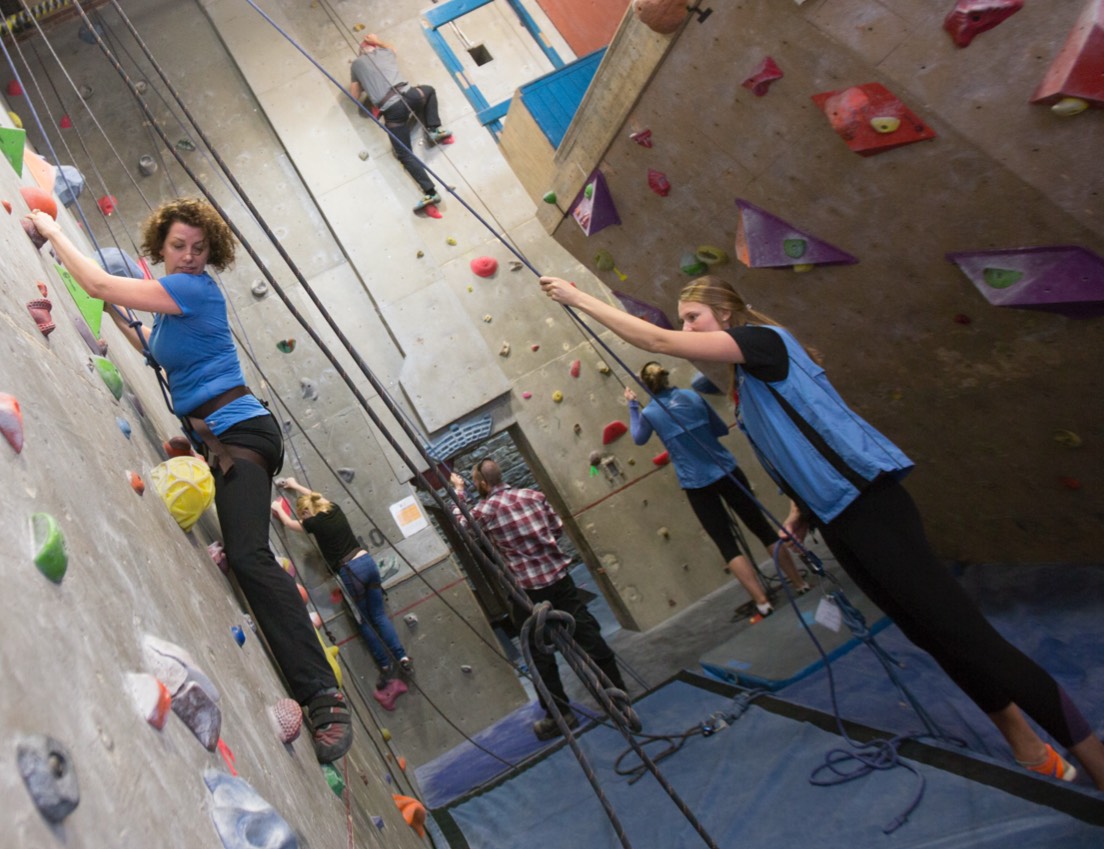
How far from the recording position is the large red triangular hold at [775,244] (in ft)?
9.09

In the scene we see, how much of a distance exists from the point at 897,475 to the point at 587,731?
166 cm

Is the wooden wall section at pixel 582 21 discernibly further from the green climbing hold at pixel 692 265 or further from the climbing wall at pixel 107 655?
the climbing wall at pixel 107 655

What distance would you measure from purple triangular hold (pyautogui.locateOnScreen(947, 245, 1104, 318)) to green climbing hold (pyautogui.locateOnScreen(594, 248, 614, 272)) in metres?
1.49

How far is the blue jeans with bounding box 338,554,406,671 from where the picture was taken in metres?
4.81

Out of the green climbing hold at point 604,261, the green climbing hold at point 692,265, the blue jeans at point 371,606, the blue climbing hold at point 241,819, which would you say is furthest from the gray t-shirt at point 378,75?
the blue climbing hold at point 241,819

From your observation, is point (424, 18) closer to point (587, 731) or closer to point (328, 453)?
point (328, 453)

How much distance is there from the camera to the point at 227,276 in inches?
229

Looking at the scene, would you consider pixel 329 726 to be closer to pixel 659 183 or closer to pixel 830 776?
pixel 830 776

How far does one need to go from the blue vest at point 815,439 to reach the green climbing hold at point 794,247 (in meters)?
0.89

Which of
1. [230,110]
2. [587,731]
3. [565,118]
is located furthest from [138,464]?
[230,110]

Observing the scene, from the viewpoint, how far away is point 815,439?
195 centimetres

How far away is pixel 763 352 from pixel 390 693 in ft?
12.6

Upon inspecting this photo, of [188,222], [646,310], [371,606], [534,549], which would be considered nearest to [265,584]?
[188,222]

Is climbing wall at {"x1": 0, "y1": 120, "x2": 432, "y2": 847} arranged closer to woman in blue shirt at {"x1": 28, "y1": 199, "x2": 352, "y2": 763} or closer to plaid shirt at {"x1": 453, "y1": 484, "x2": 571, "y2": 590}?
woman in blue shirt at {"x1": 28, "y1": 199, "x2": 352, "y2": 763}
